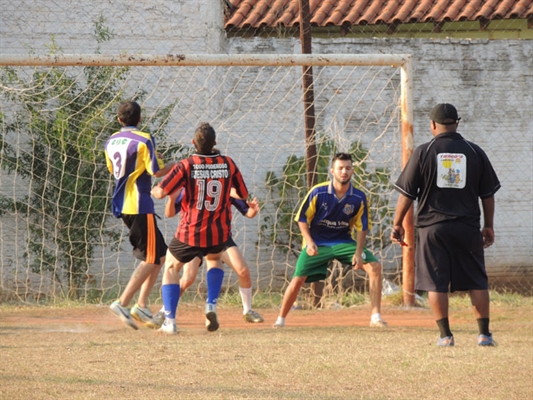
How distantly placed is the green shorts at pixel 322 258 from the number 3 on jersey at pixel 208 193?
1.13 meters

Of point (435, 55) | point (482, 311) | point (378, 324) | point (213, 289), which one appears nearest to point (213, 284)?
point (213, 289)

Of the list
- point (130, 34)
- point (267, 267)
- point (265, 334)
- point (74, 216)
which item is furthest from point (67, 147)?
point (265, 334)

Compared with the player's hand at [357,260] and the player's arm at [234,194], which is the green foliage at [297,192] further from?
the player's arm at [234,194]

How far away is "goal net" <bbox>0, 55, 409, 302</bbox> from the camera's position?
10398mm

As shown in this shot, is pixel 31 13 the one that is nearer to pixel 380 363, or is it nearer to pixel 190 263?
pixel 190 263

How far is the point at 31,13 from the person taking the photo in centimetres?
1174

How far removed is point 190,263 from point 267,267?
3.60m

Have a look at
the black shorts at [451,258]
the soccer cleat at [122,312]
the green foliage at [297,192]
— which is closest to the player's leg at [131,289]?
the soccer cleat at [122,312]

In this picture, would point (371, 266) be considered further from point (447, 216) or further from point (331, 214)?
point (447, 216)

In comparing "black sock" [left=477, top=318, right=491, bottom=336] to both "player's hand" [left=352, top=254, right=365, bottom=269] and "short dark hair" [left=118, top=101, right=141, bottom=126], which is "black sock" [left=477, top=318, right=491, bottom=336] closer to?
"player's hand" [left=352, top=254, right=365, bottom=269]

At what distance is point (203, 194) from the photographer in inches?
296

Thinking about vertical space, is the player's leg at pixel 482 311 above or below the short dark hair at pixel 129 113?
below

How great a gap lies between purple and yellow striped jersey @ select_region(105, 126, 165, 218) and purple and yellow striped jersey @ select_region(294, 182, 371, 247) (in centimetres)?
145

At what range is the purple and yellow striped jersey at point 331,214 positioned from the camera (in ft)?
27.3
